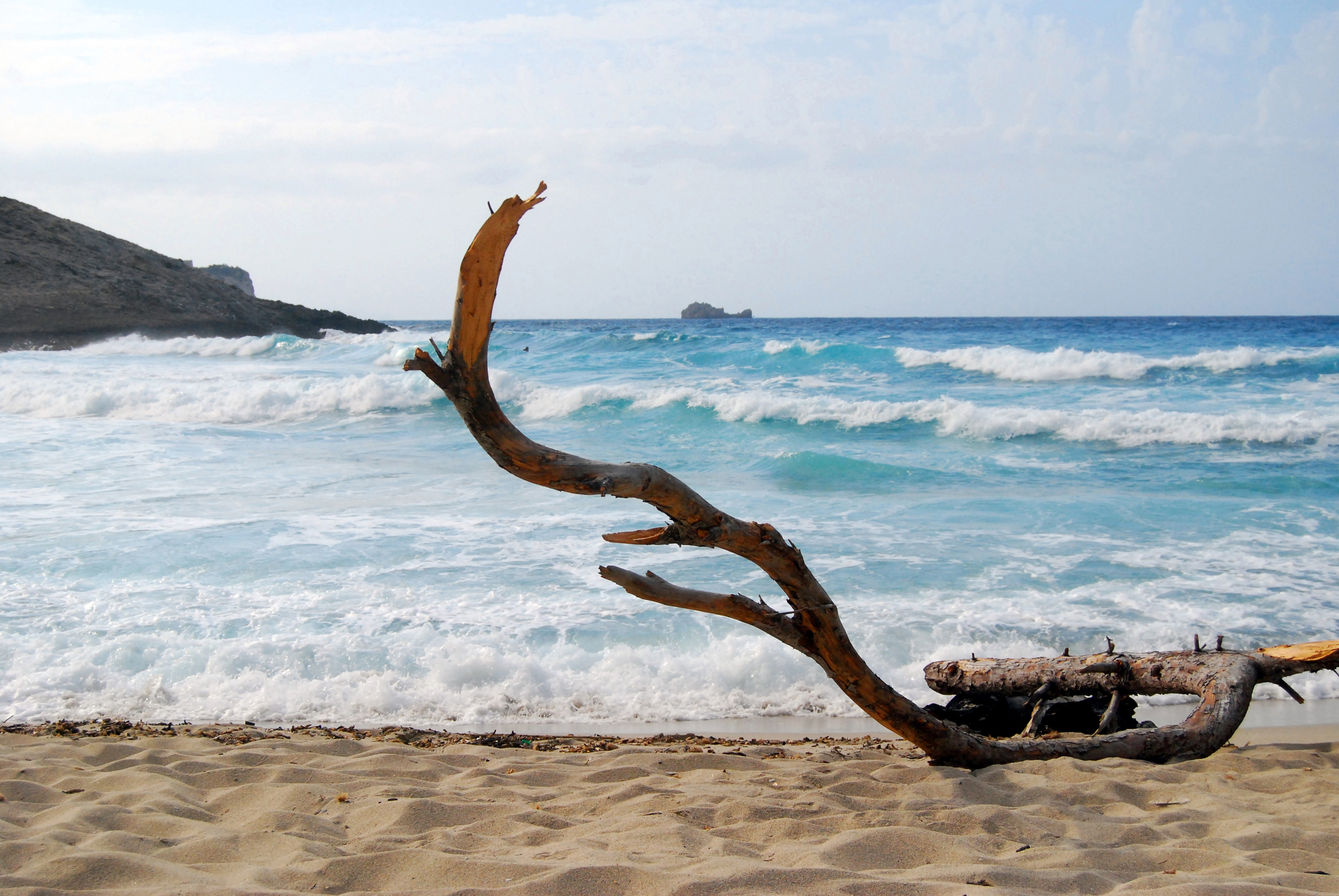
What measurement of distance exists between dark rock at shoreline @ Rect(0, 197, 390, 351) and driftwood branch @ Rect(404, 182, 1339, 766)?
39.8 metres

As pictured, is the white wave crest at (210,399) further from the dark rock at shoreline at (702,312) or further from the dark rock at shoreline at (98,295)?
the dark rock at shoreline at (702,312)

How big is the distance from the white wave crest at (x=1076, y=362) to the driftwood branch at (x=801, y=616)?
20.8 meters

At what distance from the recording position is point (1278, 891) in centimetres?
238

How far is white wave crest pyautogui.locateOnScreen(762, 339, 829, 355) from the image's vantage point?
2844cm

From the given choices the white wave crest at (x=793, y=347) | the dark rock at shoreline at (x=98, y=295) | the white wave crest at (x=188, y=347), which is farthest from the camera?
the dark rock at shoreline at (x=98, y=295)

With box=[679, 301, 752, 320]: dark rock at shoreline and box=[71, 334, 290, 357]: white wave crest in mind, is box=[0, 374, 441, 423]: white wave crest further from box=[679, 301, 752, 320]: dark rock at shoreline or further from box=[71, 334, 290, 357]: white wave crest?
box=[679, 301, 752, 320]: dark rock at shoreline

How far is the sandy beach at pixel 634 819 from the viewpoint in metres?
2.42

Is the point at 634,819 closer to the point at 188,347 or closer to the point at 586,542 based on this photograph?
the point at 586,542

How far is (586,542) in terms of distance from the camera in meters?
7.96

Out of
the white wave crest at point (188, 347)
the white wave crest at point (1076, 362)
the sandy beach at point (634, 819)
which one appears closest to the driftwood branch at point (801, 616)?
the sandy beach at point (634, 819)

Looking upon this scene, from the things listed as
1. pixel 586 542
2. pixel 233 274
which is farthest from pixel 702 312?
pixel 586 542

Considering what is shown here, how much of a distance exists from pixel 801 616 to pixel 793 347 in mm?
26255

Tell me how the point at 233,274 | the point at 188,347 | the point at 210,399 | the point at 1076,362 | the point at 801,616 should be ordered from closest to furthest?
the point at 801,616
the point at 210,399
the point at 1076,362
the point at 188,347
the point at 233,274

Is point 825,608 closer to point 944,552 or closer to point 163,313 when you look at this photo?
point 944,552
